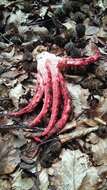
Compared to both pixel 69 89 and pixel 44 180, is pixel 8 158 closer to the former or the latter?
pixel 44 180

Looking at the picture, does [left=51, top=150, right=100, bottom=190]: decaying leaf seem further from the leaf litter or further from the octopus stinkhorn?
the octopus stinkhorn

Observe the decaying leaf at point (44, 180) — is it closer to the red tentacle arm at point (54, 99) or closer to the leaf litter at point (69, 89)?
the leaf litter at point (69, 89)

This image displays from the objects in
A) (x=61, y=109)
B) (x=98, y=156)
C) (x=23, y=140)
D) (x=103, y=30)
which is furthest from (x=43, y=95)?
(x=103, y=30)

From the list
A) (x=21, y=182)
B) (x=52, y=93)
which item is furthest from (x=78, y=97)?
(x=21, y=182)

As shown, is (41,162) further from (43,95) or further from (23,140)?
(43,95)

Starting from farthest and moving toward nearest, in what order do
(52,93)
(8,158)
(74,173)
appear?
(52,93) < (8,158) < (74,173)
